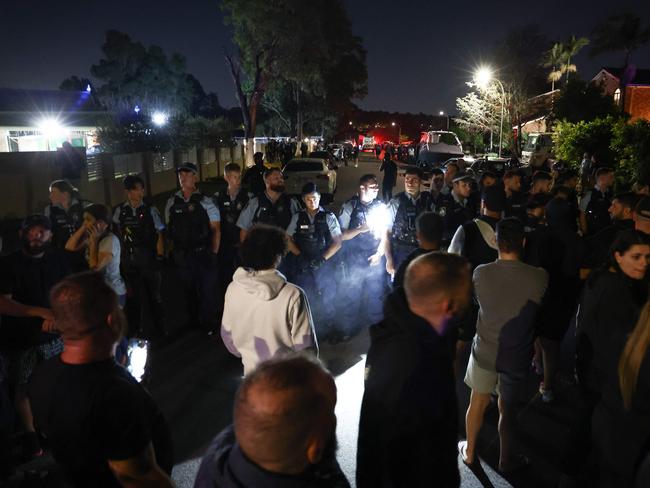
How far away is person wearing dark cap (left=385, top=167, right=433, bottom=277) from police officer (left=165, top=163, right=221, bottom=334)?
198 cm

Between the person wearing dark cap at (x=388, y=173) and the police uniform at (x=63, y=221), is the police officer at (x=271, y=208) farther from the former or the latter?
the person wearing dark cap at (x=388, y=173)

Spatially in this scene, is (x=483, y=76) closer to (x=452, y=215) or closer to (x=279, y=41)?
(x=279, y=41)

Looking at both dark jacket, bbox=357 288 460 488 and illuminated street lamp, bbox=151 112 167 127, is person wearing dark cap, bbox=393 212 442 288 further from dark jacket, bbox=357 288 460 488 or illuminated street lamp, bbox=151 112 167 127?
illuminated street lamp, bbox=151 112 167 127

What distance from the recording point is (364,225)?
591cm

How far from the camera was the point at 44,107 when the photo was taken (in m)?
38.3

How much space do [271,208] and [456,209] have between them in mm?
2185

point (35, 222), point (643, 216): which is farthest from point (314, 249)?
point (643, 216)

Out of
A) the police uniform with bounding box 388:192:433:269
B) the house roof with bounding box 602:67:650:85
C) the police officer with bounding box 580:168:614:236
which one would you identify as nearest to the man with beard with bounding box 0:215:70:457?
the police uniform with bounding box 388:192:433:269

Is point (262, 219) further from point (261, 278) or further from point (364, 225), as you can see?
point (261, 278)

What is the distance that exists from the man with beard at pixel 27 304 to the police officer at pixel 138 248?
4.83 ft

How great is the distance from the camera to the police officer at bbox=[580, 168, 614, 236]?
6688 millimetres

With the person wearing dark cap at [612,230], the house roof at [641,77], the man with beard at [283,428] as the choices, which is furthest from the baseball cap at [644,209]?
the house roof at [641,77]

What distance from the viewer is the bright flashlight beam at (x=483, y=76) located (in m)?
36.4

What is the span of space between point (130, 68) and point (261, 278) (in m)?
60.8
